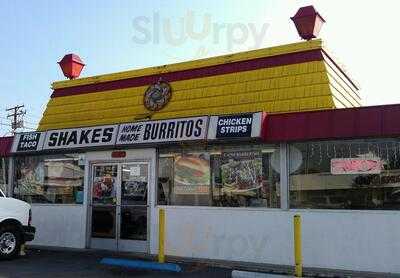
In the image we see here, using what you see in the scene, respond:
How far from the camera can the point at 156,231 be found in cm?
1365

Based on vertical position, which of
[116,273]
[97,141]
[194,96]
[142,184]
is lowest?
[116,273]

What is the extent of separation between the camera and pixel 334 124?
11.1 meters

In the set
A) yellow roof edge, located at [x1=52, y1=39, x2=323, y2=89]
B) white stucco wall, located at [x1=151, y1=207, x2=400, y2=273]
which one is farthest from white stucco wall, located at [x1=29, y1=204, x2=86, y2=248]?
yellow roof edge, located at [x1=52, y1=39, x2=323, y2=89]

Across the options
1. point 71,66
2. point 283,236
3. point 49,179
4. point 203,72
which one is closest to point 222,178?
point 283,236

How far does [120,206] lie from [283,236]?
4.67 metres

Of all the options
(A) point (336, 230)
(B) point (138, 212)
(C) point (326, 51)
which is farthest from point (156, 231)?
(C) point (326, 51)

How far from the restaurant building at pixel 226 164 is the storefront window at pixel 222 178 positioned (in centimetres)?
3

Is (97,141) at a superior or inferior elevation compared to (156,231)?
superior

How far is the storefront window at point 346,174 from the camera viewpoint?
10891 mm

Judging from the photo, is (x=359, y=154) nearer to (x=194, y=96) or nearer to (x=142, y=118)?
(x=194, y=96)

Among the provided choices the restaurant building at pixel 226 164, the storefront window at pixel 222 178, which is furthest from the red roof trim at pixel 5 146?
the storefront window at pixel 222 178

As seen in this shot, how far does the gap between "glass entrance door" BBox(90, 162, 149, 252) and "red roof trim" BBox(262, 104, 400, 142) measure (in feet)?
13.0

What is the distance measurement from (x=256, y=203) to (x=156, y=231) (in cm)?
278

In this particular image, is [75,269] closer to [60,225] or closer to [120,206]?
[120,206]
